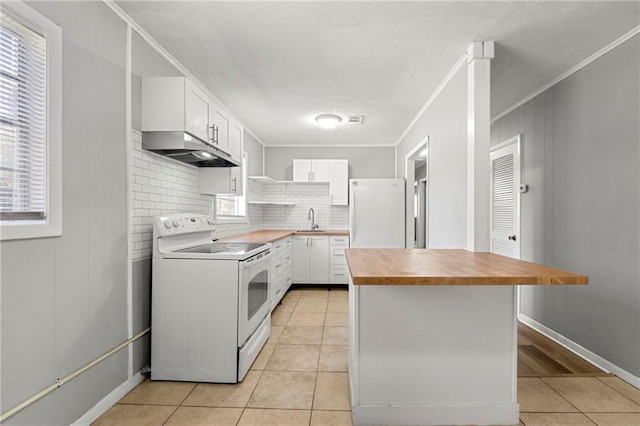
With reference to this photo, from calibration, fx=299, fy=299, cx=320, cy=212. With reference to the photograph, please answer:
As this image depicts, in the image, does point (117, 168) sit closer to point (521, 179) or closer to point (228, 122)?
point (228, 122)

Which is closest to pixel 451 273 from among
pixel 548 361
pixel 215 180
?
pixel 548 361

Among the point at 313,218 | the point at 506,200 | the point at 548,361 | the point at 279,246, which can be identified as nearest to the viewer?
the point at 548,361

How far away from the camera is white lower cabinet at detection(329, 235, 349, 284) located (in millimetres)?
4758

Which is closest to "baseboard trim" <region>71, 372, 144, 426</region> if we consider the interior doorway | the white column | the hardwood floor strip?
the white column

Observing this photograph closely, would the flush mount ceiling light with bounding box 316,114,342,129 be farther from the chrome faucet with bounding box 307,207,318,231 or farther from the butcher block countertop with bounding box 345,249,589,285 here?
the butcher block countertop with bounding box 345,249,589,285

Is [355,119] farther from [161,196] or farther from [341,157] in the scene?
[161,196]

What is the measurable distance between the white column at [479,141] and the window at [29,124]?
2.60m

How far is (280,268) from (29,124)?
9.63 feet

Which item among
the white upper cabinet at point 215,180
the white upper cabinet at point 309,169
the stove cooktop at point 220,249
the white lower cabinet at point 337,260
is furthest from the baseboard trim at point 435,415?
the white upper cabinet at point 309,169

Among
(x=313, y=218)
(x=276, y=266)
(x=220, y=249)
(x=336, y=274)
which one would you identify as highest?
(x=313, y=218)

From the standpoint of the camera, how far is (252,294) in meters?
2.36

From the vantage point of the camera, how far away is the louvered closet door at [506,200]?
3439mm

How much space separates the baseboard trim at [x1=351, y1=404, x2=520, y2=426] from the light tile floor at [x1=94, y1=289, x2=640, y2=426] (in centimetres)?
11

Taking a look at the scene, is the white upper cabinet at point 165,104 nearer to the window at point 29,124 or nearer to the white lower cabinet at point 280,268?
the window at point 29,124
